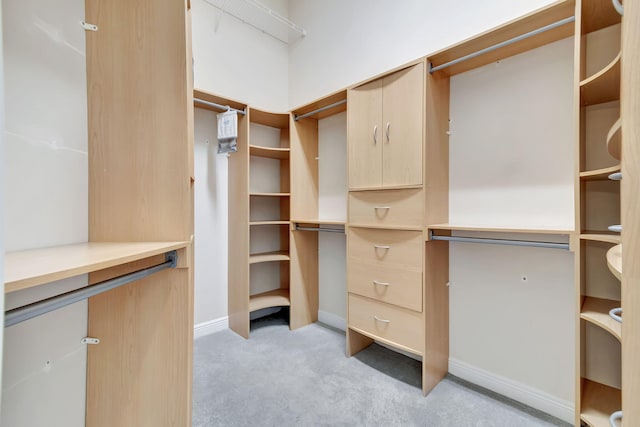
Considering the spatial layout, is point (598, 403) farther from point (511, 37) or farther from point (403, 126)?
point (511, 37)

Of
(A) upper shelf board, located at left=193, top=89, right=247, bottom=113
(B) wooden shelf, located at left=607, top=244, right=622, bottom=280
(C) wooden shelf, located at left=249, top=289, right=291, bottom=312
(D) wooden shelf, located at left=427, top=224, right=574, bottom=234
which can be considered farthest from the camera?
(C) wooden shelf, located at left=249, top=289, right=291, bottom=312

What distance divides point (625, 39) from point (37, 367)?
162cm

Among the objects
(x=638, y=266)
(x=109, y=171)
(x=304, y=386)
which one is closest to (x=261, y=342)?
(x=304, y=386)

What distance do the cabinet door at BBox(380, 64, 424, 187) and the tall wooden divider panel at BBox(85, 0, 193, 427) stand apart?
1239 millimetres

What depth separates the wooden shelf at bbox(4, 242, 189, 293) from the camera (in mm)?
499

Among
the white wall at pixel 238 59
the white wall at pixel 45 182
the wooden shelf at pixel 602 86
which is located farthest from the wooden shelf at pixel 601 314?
the white wall at pixel 238 59

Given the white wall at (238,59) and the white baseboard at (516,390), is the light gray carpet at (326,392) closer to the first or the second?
the white baseboard at (516,390)

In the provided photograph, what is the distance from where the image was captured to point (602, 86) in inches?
45.1

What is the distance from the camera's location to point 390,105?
71.5 inches

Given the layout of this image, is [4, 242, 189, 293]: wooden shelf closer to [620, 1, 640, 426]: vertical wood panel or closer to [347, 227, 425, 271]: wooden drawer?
[620, 1, 640, 426]: vertical wood panel

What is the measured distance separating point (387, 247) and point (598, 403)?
1165 millimetres

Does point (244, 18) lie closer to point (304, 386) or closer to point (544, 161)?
point (544, 161)

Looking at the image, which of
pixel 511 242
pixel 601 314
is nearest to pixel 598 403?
pixel 601 314

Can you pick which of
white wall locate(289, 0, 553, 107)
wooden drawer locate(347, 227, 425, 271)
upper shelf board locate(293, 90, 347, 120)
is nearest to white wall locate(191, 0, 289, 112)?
white wall locate(289, 0, 553, 107)
